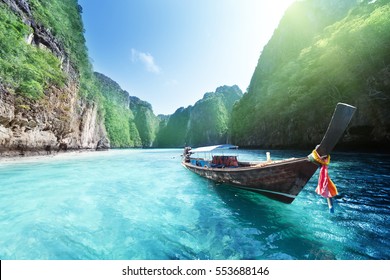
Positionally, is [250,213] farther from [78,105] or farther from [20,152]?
[78,105]

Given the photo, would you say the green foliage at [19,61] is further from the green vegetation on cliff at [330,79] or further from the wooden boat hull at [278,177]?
Result: the green vegetation on cliff at [330,79]

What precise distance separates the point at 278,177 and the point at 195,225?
3514 millimetres

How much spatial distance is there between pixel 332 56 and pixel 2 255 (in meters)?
32.1

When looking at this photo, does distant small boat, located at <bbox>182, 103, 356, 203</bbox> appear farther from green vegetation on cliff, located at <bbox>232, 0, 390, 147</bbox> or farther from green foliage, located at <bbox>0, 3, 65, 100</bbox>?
green foliage, located at <bbox>0, 3, 65, 100</bbox>

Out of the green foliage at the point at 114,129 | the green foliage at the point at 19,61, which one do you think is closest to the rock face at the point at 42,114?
the green foliage at the point at 19,61

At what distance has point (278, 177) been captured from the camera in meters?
6.72

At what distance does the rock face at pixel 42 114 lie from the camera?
59.8ft

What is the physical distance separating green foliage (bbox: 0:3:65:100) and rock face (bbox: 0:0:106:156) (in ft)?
3.22

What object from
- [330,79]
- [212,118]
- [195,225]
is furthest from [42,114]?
[212,118]

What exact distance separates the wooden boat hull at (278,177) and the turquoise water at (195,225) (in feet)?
1.81

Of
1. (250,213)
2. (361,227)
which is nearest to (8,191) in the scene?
(250,213)

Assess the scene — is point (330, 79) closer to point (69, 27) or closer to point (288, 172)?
point (288, 172)

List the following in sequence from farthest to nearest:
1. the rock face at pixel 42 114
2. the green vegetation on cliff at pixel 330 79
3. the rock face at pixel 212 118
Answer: the rock face at pixel 212 118 < the green vegetation on cliff at pixel 330 79 < the rock face at pixel 42 114

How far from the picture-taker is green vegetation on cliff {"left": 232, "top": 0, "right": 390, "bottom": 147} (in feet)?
62.9
